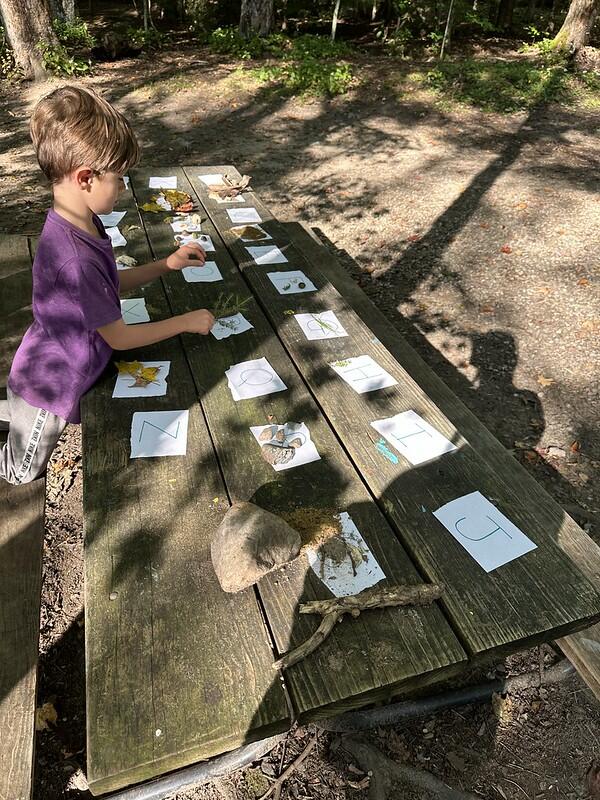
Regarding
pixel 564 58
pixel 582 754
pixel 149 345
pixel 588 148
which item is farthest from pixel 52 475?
pixel 564 58

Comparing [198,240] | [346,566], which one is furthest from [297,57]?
[346,566]

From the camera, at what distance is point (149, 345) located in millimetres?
2252

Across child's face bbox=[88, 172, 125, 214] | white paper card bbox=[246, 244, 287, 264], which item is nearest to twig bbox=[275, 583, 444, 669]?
child's face bbox=[88, 172, 125, 214]

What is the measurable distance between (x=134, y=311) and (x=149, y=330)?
1.43ft

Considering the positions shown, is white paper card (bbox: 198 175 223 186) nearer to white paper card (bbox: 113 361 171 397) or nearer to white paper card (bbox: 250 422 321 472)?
white paper card (bbox: 113 361 171 397)

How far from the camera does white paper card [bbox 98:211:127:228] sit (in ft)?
10.6

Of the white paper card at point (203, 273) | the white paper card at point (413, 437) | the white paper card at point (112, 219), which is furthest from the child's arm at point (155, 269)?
the white paper card at point (413, 437)

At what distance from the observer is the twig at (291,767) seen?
1905 mm

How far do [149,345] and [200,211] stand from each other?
1.61 meters

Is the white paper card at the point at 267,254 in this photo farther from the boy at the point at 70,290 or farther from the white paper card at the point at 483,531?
the white paper card at the point at 483,531

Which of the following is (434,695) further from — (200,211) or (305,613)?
(200,211)

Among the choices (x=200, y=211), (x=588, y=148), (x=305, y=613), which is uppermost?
(x=305, y=613)

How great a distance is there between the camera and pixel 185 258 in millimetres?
2592

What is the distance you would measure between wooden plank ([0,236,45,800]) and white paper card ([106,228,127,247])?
953 mm
